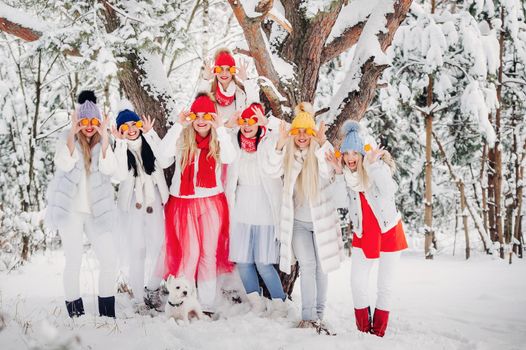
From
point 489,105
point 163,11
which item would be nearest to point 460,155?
point 489,105

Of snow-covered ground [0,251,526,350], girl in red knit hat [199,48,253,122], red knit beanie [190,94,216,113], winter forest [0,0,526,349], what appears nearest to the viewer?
snow-covered ground [0,251,526,350]

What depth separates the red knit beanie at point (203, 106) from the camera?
3.91m

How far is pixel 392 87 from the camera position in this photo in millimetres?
8648

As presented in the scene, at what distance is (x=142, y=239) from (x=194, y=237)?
54cm

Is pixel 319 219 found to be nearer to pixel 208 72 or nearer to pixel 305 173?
pixel 305 173

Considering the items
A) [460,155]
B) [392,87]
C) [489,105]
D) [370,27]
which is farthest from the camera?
[460,155]

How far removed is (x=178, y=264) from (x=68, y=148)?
1415 millimetres

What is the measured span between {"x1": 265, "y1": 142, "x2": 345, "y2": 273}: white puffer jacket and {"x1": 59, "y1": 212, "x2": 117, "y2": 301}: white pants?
153cm

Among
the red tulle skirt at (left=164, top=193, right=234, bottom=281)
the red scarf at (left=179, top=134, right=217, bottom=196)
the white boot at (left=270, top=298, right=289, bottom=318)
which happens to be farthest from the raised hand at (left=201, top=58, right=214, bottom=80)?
the white boot at (left=270, top=298, right=289, bottom=318)

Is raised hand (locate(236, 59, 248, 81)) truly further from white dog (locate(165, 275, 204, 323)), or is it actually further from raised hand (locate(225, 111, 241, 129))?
Answer: white dog (locate(165, 275, 204, 323))

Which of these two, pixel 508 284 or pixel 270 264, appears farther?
pixel 508 284

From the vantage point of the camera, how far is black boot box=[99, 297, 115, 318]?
12.4 ft

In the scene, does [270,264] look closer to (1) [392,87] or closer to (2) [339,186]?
(2) [339,186]

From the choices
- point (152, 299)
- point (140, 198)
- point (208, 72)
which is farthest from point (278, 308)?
point (208, 72)
